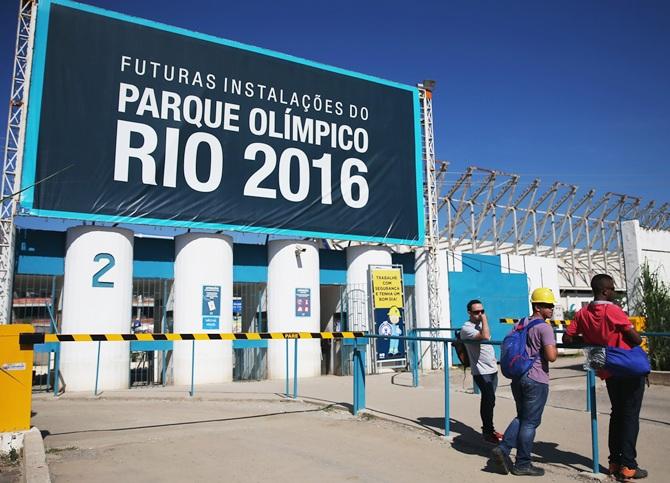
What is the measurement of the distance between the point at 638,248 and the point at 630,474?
13.8m

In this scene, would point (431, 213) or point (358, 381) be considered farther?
point (431, 213)

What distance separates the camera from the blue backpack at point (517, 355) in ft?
17.3

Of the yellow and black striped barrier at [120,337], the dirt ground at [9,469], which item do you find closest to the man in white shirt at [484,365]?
the yellow and black striped barrier at [120,337]

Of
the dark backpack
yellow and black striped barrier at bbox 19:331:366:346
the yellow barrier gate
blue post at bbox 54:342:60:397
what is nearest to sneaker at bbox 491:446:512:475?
the dark backpack

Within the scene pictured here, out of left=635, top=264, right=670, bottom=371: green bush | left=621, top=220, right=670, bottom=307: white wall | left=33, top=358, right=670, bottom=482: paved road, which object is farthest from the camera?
left=621, top=220, right=670, bottom=307: white wall

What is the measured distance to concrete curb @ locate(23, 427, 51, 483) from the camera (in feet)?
16.1

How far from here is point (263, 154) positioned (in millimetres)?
16672

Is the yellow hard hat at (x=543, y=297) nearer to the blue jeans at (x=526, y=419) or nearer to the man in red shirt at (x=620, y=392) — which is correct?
the man in red shirt at (x=620, y=392)

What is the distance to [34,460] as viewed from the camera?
545cm

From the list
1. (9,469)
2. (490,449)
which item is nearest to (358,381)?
(490,449)

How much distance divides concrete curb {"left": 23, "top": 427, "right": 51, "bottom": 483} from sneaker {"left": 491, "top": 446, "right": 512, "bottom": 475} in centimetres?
376

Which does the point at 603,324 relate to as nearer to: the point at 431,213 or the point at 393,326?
the point at 393,326

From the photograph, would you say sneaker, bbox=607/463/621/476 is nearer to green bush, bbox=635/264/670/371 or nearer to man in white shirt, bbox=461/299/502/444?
man in white shirt, bbox=461/299/502/444

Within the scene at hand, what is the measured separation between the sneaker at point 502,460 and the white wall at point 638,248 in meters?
12.6
